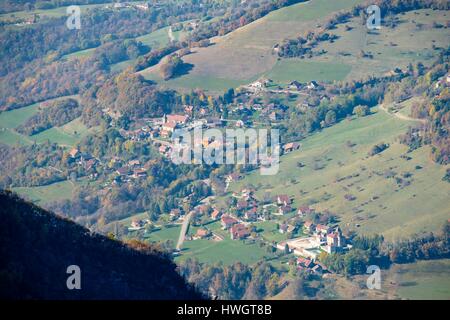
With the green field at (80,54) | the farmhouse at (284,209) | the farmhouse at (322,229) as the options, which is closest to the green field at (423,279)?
the farmhouse at (322,229)

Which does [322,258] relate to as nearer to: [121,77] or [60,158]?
[60,158]

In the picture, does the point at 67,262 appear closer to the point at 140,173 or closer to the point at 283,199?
the point at 283,199

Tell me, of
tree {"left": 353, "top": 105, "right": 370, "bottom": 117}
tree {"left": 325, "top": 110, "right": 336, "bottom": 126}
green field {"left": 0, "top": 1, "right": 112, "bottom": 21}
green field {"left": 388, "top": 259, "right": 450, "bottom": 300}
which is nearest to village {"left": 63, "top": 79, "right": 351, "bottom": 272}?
tree {"left": 325, "top": 110, "right": 336, "bottom": 126}

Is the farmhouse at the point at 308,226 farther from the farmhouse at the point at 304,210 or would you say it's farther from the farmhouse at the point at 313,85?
the farmhouse at the point at 313,85

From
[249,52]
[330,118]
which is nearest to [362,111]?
[330,118]

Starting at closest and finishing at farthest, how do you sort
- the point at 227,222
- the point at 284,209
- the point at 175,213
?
the point at 227,222 → the point at 284,209 → the point at 175,213
